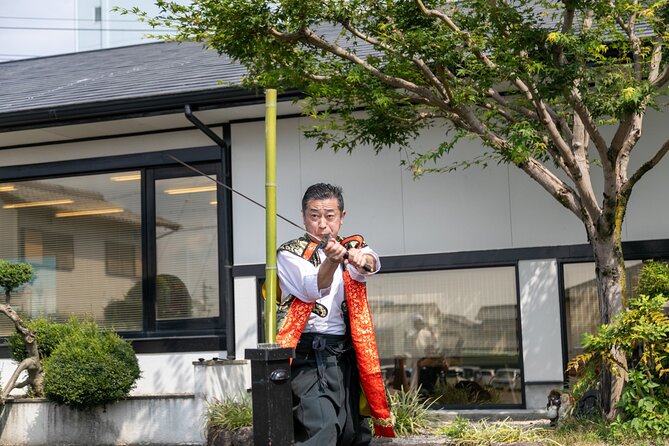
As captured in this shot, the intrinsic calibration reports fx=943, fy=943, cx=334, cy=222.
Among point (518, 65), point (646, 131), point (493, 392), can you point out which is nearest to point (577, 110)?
point (518, 65)

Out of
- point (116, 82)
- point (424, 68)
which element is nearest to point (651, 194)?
point (424, 68)

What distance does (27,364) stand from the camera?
35.9ft

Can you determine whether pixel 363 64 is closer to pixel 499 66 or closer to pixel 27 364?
pixel 499 66

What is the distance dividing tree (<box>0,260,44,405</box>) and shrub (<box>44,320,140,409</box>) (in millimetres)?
266

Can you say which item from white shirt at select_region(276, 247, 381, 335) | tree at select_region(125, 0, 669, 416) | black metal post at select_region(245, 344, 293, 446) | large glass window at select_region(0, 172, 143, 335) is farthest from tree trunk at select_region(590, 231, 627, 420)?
large glass window at select_region(0, 172, 143, 335)

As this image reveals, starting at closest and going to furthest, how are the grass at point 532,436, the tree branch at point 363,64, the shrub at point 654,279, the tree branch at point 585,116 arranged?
the grass at point 532,436 < the tree branch at point 585,116 < the tree branch at point 363,64 < the shrub at point 654,279

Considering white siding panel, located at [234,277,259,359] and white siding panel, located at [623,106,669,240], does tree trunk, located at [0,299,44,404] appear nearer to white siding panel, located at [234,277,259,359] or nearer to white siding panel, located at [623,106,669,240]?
white siding panel, located at [234,277,259,359]

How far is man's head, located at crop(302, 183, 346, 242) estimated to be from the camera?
4.81m

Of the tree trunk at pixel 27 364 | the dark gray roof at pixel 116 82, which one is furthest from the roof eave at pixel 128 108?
the tree trunk at pixel 27 364

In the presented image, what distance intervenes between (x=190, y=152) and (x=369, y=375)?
24.9 feet

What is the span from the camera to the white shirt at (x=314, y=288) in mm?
4730

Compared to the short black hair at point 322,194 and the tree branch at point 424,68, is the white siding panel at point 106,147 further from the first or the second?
the short black hair at point 322,194

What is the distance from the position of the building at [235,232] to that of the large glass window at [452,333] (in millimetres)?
17

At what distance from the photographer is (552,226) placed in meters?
10.6
